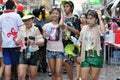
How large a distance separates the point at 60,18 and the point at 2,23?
1.34 meters

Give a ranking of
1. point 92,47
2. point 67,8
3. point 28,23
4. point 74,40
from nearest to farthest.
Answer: point 92,47 < point 28,23 < point 74,40 < point 67,8

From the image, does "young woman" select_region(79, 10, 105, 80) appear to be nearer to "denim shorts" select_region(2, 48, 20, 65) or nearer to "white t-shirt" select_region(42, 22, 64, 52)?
"white t-shirt" select_region(42, 22, 64, 52)

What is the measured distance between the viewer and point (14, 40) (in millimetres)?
8906

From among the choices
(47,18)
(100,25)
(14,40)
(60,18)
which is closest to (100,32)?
(100,25)

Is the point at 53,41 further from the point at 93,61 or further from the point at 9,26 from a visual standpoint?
the point at 93,61

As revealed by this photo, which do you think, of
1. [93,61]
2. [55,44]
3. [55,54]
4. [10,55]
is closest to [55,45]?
[55,44]

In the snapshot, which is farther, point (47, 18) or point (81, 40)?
point (47, 18)

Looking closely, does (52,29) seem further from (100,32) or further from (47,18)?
(47,18)

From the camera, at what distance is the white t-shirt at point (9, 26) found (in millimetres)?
8883

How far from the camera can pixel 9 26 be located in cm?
892

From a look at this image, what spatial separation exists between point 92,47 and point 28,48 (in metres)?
1.49

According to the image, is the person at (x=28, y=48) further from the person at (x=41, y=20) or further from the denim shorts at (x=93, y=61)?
the person at (x=41, y=20)

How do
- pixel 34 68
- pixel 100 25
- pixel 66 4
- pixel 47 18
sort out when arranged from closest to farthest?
pixel 100 25 → pixel 34 68 → pixel 66 4 → pixel 47 18

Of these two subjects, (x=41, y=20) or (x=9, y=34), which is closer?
(x=9, y=34)
